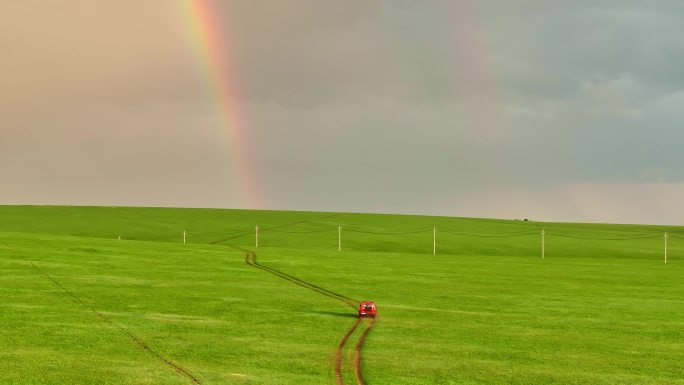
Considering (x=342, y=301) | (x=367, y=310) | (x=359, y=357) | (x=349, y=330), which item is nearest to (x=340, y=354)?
(x=359, y=357)

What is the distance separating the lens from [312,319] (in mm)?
24188

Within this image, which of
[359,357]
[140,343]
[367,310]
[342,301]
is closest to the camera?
[359,357]

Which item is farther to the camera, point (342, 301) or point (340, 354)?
point (342, 301)

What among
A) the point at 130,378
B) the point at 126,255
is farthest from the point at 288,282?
the point at 130,378

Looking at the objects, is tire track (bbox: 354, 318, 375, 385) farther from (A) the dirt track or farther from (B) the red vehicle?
(B) the red vehicle

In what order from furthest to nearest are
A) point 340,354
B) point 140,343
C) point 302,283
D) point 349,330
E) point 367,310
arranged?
point 302,283 < point 367,310 < point 349,330 < point 140,343 < point 340,354

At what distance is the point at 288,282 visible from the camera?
36.9 m

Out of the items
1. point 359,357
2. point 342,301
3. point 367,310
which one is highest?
point 367,310

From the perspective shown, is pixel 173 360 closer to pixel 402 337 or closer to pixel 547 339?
pixel 402 337

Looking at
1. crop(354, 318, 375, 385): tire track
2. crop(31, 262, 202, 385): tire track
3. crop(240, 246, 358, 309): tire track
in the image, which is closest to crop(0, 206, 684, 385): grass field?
crop(31, 262, 202, 385): tire track

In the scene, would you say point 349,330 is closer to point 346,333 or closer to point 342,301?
point 346,333

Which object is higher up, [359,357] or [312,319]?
A: [312,319]

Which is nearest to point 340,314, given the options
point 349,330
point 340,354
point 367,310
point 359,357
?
point 367,310

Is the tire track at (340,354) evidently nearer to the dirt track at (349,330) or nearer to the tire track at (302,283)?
the dirt track at (349,330)
